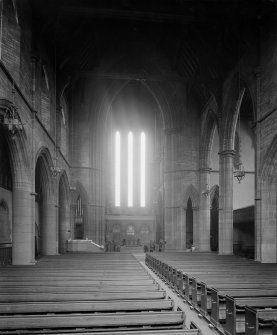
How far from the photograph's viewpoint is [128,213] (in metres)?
42.6

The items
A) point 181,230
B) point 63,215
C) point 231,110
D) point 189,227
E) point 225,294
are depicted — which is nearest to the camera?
point 225,294

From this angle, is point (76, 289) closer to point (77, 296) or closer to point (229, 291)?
point (77, 296)

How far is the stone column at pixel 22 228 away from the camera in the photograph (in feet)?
48.5

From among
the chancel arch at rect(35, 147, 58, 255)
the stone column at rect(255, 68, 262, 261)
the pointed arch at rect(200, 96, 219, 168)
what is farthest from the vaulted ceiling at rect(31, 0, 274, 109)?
the chancel arch at rect(35, 147, 58, 255)

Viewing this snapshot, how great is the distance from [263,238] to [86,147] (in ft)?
54.3

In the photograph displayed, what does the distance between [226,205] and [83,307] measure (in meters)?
18.0

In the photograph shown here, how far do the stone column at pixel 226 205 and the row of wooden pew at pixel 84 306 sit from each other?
561 inches

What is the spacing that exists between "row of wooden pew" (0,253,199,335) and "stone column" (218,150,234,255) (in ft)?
46.7

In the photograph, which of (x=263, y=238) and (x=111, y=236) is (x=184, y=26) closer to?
(x=263, y=238)

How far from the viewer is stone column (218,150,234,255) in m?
22.4

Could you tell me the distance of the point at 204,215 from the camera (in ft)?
94.2

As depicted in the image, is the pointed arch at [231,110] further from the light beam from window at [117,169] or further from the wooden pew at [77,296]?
the light beam from window at [117,169]

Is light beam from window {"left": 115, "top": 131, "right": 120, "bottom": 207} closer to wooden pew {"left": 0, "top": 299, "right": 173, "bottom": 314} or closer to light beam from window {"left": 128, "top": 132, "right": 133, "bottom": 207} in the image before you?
light beam from window {"left": 128, "top": 132, "right": 133, "bottom": 207}

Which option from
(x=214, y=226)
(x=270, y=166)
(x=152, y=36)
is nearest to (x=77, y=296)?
(x=270, y=166)
